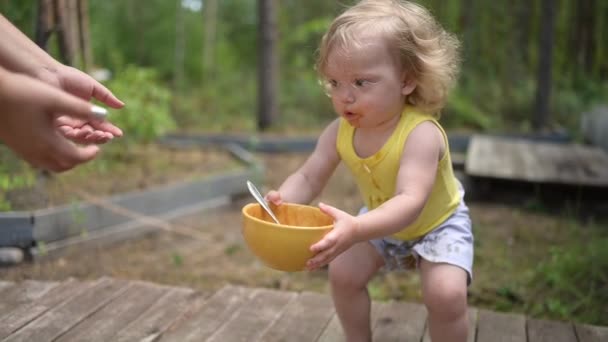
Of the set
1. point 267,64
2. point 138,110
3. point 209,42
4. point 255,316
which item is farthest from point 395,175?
point 209,42

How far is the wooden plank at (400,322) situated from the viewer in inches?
81.7

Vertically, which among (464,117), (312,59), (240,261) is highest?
(312,59)

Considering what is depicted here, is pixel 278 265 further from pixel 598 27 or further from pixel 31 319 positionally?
pixel 598 27

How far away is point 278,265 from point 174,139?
15.0ft

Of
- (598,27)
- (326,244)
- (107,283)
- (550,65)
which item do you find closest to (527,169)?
(550,65)

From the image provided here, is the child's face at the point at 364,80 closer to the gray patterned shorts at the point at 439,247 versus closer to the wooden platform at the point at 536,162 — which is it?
the gray patterned shorts at the point at 439,247

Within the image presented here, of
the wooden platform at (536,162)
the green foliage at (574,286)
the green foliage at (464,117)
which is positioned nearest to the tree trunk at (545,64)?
the green foliage at (464,117)

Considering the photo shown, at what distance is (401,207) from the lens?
167cm

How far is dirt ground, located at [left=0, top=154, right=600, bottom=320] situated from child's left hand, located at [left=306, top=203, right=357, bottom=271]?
1.30m

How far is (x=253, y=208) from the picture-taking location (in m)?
1.77

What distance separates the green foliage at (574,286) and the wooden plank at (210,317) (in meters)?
1.15

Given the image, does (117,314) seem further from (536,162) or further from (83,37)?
(536,162)

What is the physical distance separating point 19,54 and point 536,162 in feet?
12.2

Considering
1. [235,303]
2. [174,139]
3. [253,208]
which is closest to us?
[253,208]
